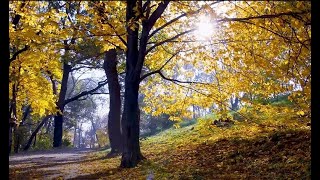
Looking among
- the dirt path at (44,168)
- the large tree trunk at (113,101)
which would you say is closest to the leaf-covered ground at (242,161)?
the dirt path at (44,168)

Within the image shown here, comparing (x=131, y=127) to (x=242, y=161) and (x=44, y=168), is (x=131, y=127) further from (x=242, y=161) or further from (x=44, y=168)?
(x=44, y=168)

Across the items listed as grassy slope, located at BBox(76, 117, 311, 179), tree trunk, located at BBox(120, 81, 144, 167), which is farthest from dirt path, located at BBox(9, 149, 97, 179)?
tree trunk, located at BBox(120, 81, 144, 167)

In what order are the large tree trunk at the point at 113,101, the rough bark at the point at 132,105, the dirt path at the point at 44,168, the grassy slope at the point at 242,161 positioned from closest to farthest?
the grassy slope at the point at 242,161
the dirt path at the point at 44,168
the rough bark at the point at 132,105
the large tree trunk at the point at 113,101

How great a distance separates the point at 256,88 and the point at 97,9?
501cm

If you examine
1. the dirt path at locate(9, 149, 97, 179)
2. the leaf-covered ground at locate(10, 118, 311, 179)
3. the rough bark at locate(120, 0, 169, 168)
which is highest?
the rough bark at locate(120, 0, 169, 168)

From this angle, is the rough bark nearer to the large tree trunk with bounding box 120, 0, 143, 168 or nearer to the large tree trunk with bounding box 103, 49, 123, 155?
the large tree trunk with bounding box 120, 0, 143, 168

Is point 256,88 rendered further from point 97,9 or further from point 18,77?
point 18,77

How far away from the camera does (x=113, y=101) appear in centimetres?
1510

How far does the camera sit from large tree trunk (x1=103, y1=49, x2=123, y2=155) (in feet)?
48.9

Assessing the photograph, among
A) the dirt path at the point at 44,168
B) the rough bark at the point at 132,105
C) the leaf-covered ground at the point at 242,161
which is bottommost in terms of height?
the dirt path at the point at 44,168

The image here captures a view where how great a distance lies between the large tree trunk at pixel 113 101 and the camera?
14898mm

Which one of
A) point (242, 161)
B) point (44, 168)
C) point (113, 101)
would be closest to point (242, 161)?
point (242, 161)

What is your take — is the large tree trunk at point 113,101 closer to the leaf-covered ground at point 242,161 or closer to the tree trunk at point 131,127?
the leaf-covered ground at point 242,161

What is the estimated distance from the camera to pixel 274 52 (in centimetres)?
829
